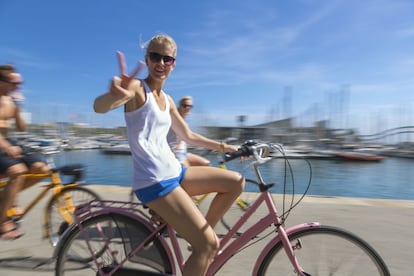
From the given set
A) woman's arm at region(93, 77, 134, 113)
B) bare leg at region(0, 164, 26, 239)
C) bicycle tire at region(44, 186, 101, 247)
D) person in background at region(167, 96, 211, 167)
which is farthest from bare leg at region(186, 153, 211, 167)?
woman's arm at region(93, 77, 134, 113)

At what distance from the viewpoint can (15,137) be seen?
3697 millimetres

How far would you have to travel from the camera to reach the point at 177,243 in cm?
207

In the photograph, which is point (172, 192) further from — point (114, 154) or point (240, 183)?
point (114, 154)

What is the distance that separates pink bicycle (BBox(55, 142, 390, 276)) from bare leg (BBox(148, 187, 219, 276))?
0.51ft

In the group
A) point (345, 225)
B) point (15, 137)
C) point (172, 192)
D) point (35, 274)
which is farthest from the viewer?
point (345, 225)

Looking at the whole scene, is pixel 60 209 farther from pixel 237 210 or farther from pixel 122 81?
pixel 122 81

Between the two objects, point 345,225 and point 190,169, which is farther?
point 345,225

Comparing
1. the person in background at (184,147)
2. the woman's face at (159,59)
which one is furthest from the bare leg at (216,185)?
the person in background at (184,147)

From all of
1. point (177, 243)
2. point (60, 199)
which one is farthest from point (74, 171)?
point (177, 243)

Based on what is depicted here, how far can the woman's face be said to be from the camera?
5.92ft

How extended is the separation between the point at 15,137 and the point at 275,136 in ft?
180

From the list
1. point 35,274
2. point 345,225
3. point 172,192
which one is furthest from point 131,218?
point 345,225

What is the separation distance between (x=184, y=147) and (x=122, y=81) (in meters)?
2.43

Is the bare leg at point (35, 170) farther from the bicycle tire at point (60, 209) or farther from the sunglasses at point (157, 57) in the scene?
the sunglasses at point (157, 57)
